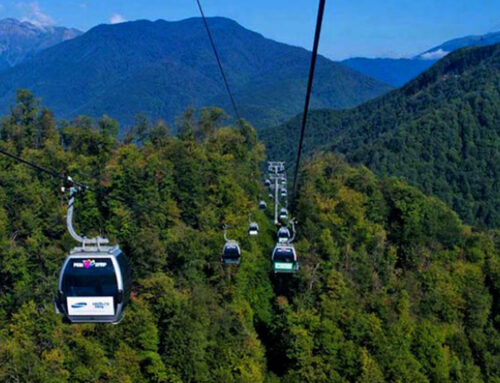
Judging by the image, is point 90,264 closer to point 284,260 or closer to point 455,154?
point 284,260

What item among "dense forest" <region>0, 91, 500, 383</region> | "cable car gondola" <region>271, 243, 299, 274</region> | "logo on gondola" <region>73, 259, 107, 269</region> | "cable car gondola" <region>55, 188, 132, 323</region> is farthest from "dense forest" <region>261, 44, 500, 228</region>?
"logo on gondola" <region>73, 259, 107, 269</region>

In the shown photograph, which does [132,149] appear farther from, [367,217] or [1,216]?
[367,217]

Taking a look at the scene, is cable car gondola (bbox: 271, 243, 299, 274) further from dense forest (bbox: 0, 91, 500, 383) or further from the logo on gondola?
the logo on gondola

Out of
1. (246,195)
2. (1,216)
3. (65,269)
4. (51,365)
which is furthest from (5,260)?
(65,269)

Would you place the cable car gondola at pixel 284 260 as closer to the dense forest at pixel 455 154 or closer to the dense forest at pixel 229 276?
the dense forest at pixel 229 276

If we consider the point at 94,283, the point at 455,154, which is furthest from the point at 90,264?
the point at 455,154
